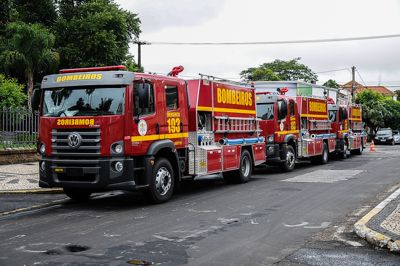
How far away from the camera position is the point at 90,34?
3381cm

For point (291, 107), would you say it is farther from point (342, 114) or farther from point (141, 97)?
point (141, 97)

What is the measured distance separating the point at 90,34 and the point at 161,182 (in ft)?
82.5

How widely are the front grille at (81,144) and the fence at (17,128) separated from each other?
299 inches

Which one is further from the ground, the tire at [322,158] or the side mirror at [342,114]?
the side mirror at [342,114]

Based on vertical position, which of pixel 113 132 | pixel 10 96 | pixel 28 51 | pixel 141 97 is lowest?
pixel 113 132

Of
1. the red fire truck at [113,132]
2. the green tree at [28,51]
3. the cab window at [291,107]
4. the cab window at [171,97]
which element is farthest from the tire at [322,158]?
the green tree at [28,51]

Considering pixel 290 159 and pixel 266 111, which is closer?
pixel 266 111

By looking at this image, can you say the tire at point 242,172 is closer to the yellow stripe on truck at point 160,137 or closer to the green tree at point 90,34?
the yellow stripe on truck at point 160,137

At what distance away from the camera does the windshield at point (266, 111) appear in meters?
17.5

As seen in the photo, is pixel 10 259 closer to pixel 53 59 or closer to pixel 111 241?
pixel 111 241

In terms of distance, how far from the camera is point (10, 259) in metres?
6.18

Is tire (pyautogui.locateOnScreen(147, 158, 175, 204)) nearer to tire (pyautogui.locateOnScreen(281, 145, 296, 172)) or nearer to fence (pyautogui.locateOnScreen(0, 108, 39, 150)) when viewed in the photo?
tire (pyautogui.locateOnScreen(281, 145, 296, 172))

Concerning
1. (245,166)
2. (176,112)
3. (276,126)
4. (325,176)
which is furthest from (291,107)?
(176,112)

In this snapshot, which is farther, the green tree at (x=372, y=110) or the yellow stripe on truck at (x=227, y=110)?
the green tree at (x=372, y=110)
